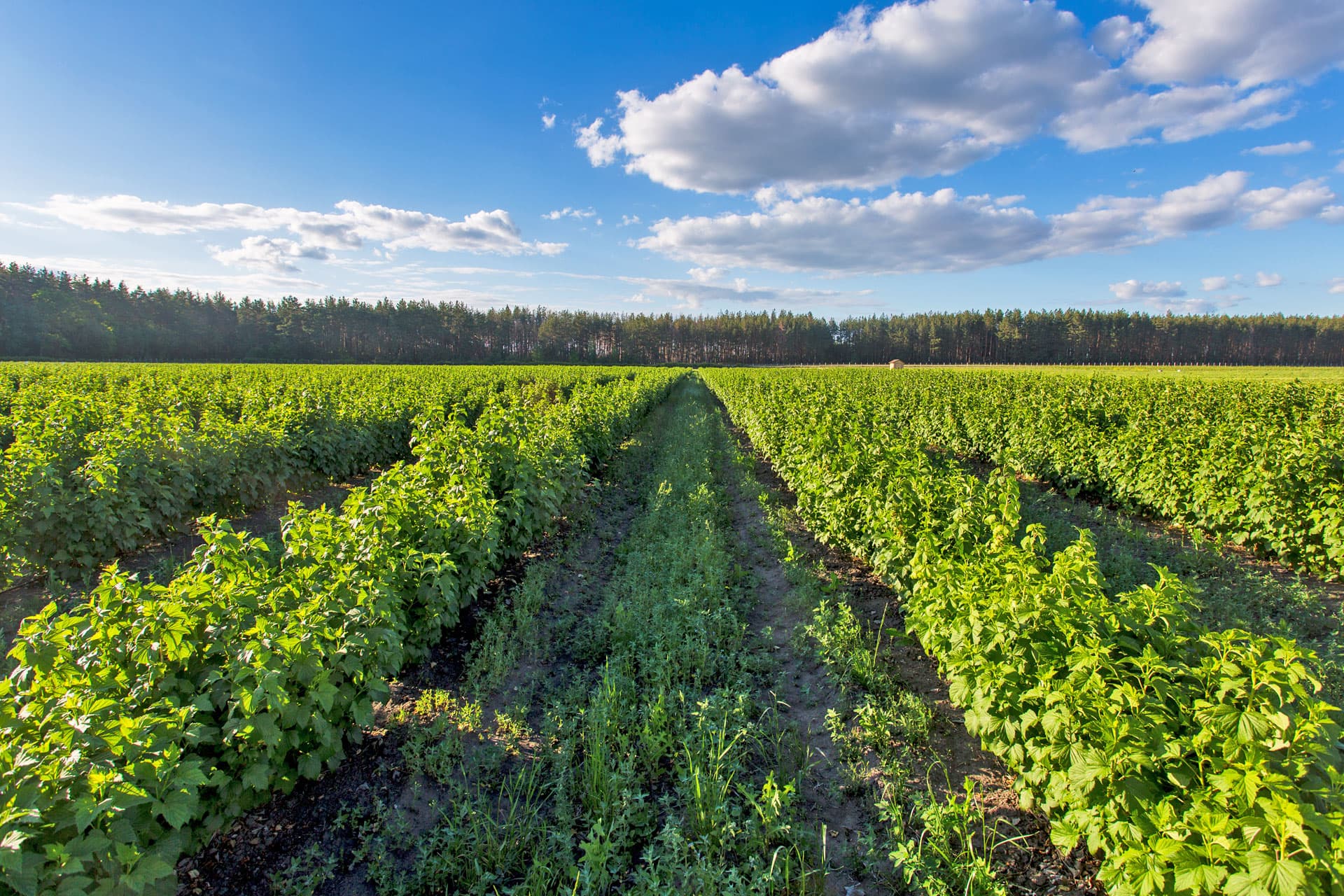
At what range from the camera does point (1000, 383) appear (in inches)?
1075

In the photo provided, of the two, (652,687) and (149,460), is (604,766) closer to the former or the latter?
(652,687)

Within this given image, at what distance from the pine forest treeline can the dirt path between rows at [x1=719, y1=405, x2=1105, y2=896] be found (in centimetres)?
8750

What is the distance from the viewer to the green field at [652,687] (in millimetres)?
2553

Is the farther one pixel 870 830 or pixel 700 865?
pixel 870 830

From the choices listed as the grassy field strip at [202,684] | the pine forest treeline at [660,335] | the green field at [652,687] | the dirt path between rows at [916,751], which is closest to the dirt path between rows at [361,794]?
the green field at [652,687]

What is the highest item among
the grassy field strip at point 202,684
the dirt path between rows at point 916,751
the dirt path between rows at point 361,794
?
the grassy field strip at point 202,684

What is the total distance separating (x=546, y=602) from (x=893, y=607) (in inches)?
170

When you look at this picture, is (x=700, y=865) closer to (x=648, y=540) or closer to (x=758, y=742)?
(x=758, y=742)

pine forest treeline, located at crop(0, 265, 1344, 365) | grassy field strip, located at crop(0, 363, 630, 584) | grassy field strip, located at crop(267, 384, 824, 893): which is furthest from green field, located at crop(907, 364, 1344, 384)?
grassy field strip, located at crop(0, 363, 630, 584)

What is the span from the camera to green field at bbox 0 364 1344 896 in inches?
101

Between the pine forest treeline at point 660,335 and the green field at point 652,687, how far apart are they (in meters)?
85.2

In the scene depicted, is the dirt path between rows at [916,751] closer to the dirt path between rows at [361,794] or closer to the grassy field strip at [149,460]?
the dirt path between rows at [361,794]

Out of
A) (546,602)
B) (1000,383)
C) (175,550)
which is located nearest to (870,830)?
(546,602)

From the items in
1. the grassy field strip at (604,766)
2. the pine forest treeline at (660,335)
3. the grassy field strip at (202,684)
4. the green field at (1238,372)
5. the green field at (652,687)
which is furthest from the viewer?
the pine forest treeline at (660,335)
